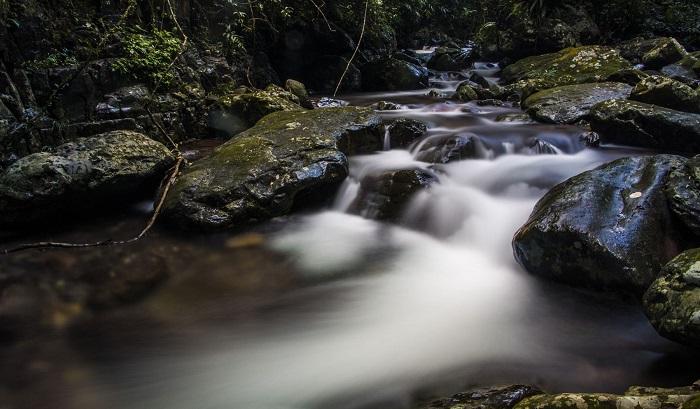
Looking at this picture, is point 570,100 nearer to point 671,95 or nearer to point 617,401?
point 671,95

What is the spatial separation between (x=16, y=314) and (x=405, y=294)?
10.4ft

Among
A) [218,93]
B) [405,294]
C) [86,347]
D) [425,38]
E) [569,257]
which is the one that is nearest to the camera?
[86,347]

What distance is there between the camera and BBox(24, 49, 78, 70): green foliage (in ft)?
19.0

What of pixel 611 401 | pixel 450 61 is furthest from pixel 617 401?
pixel 450 61

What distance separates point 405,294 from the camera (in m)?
3.65

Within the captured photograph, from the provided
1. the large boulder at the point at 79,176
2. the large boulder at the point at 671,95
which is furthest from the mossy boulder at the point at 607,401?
the large boulder at the point at 671,95

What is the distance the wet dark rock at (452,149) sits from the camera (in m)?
5.94

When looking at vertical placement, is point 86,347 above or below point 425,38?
below

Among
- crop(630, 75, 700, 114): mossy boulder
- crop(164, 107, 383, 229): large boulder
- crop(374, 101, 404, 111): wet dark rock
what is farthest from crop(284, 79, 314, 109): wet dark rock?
crop(630, 75, 700, 114): mossy boulder

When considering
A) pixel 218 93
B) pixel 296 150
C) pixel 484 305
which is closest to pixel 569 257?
pixel 484 305

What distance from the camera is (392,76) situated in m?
12.2

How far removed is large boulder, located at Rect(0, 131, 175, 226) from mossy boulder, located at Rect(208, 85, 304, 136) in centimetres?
244

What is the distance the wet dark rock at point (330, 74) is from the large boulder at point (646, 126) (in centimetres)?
722

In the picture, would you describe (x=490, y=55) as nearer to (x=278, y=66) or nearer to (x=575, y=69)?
(x=575, y=69)
